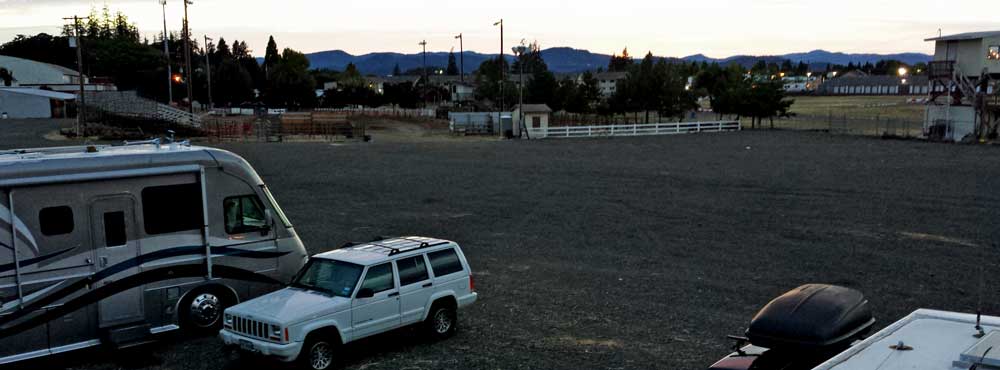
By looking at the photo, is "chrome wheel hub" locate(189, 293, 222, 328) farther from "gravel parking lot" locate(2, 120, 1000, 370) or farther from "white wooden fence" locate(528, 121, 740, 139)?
"white wooden fence" locate(528, 121, 740, 139)

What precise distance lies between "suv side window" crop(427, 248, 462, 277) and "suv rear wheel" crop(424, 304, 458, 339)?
51 centimetres

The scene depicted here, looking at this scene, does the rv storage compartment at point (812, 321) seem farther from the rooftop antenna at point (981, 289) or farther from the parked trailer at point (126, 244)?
the parked trailer at point (126, 244)

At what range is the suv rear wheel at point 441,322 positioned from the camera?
10.4 metres

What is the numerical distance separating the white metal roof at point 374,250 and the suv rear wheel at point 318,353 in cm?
118

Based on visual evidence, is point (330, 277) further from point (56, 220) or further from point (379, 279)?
point (56, 220)

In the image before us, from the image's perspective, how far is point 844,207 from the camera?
21.3 m

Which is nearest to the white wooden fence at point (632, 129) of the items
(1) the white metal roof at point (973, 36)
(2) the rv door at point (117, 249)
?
(1) the white metal roof at point (973, 36)

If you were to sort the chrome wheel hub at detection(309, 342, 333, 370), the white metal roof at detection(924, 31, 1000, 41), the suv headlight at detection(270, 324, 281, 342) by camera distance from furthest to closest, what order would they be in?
the white metal roof at detection(924, 31, 1000, 41) → the chrome wheel hub at detection(309, 342, 333, 370) → the suv headlight at detection(270, 324, 281, 342)

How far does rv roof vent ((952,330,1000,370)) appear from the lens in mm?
4375

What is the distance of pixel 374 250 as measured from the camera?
1043 cm

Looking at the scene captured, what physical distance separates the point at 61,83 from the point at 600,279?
105705 millimetres

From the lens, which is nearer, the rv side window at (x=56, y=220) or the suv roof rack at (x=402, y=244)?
the rv side window at (x=56, y=220)

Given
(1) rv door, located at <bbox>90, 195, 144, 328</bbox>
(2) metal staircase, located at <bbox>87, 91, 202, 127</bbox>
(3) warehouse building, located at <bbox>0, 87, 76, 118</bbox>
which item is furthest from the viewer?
(3) warehouse building, located at <bbox>0, 87, 76, 118</bbox>

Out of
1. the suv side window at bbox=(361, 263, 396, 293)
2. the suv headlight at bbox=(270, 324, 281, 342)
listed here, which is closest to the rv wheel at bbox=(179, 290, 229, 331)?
the suv headlight at bbox=(270, 324, 281, 342)
